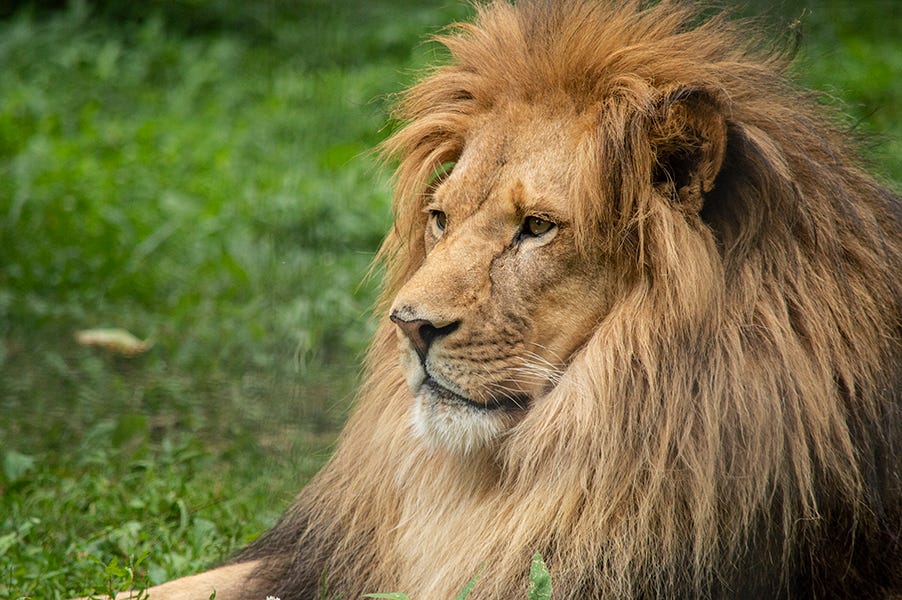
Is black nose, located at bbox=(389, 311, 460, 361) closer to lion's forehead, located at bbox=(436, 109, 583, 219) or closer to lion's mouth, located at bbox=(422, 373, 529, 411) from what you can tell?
lion's mouth, located at bbox=(422, 373, 529, 411)

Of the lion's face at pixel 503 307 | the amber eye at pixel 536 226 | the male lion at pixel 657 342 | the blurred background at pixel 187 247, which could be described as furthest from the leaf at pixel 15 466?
the amber eye at pixel 536 226

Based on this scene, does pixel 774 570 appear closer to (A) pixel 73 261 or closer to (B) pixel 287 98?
(A) pixel 73 261

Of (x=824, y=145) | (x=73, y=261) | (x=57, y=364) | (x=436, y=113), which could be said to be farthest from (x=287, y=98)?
(x=824, y=145)

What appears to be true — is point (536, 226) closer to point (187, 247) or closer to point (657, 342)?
point (657, 342)

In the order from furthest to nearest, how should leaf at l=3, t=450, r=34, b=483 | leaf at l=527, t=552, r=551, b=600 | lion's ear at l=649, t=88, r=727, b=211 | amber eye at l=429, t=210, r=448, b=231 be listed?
leaf at l=3, t=450, r=34, b=483 < amber eye at l=429, t=210, r=448, b=231 < lion's ear at l=649, t=88, r=727, b=211 < leaf at l=527, t=552, r=551, b=600

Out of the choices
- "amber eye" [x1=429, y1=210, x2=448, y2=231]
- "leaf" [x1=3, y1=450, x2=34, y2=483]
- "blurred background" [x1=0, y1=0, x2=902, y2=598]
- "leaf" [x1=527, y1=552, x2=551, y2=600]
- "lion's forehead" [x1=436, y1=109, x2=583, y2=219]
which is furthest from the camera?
"leaf" [x1=3, y1=450, x2=34, y2=483]

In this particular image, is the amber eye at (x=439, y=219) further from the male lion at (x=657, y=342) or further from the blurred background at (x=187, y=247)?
the blurred background at (x=187, y=247)

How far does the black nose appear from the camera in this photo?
247 centimetres

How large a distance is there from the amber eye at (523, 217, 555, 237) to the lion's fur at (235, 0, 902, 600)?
7cm

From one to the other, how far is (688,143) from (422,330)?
0.67 metres

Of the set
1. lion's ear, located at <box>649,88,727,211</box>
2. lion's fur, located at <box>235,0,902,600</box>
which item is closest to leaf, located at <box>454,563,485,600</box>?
lion's fur, located at <box>235,0,902,600</box>

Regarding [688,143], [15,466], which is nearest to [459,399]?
[688,143]

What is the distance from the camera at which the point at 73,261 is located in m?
5.98

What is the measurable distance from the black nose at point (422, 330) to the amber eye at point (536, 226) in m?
0.26
